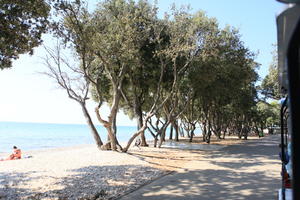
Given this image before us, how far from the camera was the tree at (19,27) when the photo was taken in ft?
23.9

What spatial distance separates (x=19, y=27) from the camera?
7.66 m

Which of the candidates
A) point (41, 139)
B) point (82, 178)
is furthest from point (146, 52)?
point (41, 139)

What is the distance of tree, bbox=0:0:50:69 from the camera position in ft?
23.9

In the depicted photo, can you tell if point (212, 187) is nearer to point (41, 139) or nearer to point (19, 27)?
point (19, 27)

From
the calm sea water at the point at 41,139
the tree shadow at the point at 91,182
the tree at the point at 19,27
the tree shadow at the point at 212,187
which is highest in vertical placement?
the tree at the point at 19,27

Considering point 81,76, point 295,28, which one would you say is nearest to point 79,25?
point 81,76

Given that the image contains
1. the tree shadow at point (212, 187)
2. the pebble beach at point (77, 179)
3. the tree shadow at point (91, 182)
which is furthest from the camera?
the pebble beach at point (77, 179)

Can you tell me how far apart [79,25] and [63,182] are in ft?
23.1

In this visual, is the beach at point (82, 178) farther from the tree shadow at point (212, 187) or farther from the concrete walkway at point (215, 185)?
the tree shadow at point (212, 187)

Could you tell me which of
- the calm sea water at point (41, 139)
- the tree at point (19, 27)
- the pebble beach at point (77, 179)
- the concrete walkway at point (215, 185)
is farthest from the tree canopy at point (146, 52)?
the calm sea water at point (41, 139)

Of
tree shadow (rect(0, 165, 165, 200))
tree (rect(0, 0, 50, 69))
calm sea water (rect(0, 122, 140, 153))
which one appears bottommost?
calm sea water (rect(0, 122, 140, 153))

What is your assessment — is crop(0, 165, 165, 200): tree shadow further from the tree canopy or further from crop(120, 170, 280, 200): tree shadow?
the tree canopy

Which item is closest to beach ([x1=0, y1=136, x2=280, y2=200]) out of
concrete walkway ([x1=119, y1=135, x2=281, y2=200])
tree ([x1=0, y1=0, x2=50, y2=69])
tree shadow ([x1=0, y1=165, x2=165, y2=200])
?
tree shadow ([x1=0, y1=165, x2=165, y2=200])

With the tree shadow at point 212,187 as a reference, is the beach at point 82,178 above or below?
below
